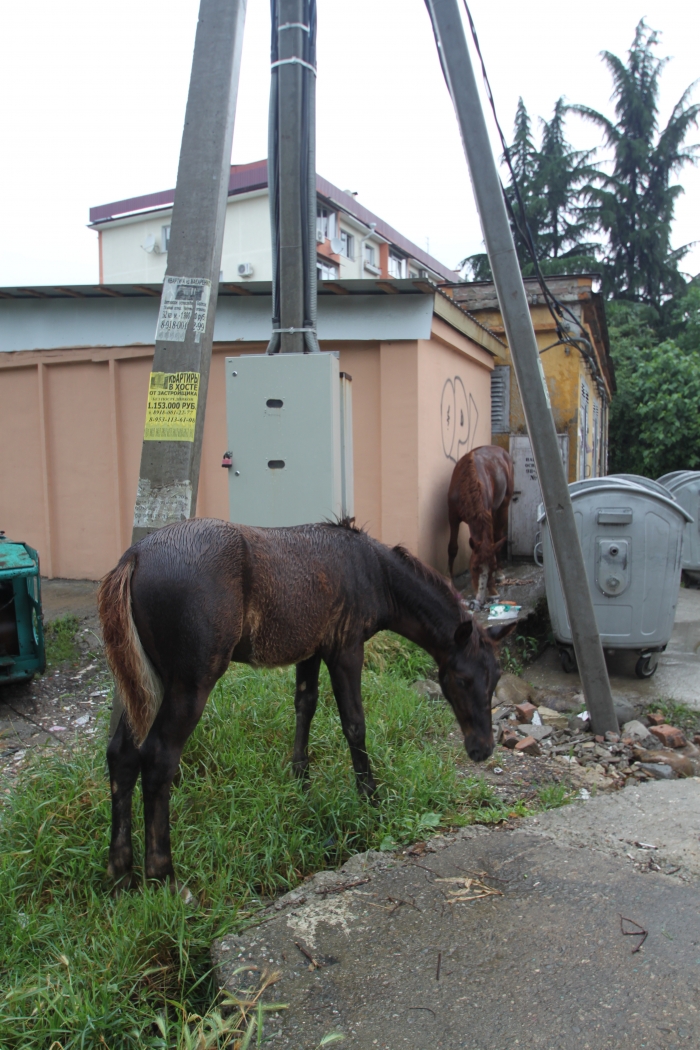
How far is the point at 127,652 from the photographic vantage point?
2811mm

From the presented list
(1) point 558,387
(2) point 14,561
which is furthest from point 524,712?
(1) point 558,387

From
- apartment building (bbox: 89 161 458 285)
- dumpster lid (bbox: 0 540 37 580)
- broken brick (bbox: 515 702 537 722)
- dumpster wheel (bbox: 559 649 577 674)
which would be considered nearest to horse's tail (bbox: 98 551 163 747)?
dumpster lid (bbox: 0 540 37 580)

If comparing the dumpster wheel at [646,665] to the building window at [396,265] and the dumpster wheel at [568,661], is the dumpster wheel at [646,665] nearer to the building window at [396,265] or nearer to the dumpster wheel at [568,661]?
the dumpster wheel at [568,661]

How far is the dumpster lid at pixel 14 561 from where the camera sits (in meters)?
5.22

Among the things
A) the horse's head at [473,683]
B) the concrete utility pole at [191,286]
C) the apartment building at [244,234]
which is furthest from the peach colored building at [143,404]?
the apartment building at [244,234]

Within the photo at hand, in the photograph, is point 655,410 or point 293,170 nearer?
point 293,170

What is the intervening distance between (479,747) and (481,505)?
4531 mm

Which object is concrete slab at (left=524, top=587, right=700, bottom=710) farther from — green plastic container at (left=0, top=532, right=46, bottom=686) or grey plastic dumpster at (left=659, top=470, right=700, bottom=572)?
green plastic container at (left=0, top=532, right=46, bottom=686)

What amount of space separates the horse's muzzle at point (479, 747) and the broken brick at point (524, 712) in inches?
61.8

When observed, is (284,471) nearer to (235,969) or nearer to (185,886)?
(185,886)

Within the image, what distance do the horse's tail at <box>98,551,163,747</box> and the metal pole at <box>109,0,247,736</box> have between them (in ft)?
1.91

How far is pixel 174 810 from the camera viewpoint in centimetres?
342

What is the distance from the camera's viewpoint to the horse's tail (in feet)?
9.16

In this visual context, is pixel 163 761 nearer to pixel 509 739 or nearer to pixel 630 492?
pixel 509 739
